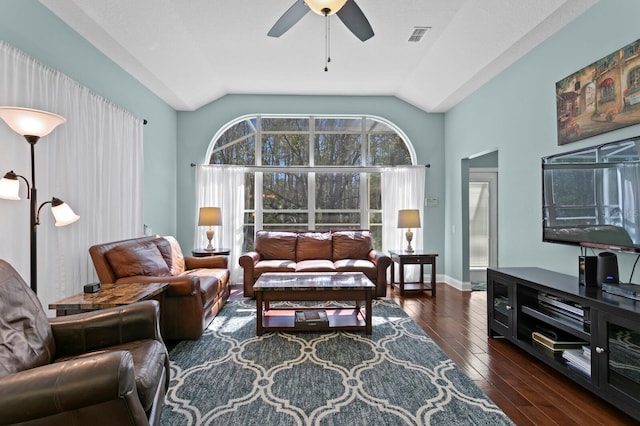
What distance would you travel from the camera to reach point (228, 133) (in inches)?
227

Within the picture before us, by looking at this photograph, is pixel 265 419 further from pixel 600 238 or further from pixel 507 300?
pixel 600 238

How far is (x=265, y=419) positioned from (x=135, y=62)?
12.6 feet

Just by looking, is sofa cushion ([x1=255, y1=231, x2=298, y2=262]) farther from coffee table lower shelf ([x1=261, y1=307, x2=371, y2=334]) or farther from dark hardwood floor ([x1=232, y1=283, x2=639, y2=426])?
dark hardwood floor ([x1=232, y1=283, x2=639, y2=426])

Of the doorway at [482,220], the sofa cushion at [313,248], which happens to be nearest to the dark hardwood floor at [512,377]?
the sofa cushion at [313,248]

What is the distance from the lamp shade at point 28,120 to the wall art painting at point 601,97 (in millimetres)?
3952

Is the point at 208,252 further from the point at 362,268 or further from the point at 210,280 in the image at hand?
the point at 362,268

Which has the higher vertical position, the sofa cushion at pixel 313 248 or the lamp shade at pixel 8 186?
the lamp shade at pixel 8 186

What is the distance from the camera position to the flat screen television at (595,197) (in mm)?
2239

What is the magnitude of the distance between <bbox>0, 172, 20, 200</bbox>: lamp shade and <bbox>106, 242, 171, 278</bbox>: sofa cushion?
1127 millimetres

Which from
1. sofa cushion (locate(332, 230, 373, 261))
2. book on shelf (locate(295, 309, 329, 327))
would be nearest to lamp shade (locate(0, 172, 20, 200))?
book on shelf (locate(295, 309, 329, 327))

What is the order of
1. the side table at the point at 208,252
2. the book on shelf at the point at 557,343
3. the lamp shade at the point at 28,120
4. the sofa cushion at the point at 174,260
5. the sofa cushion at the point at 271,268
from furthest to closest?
the side table at the point at 208,252, the sofa cushion at the point at 271,268, the sofa cushion at the point at 174,260, the book on shelf at the point at 557,343, the lamp shade at the point at 28,120

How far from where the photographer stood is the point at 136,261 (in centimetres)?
325

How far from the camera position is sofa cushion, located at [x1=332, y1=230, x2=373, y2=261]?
5.07 meters

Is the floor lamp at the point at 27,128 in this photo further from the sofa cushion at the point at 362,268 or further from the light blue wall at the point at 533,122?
the light blue wall at the point at 533,122
